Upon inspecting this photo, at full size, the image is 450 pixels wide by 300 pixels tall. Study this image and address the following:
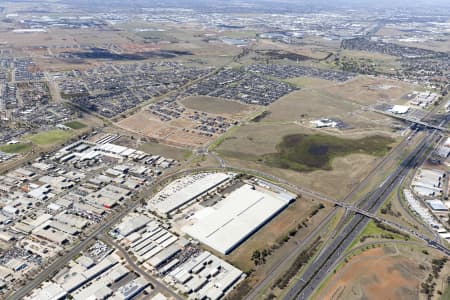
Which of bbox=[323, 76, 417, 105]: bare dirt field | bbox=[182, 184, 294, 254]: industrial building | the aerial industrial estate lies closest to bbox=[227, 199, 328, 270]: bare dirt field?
the aerial industrial estate

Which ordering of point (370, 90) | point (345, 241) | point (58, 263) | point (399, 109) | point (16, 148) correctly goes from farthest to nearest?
point (370, 90) < point (399, 109) < point (16, 148) < point (345, 241) < point (58, 263)

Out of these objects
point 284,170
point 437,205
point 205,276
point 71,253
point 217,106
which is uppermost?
point 217,106

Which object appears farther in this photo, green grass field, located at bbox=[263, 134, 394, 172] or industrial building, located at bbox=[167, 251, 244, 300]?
green grass field, located at bbox=[263, 134, 394, 172]

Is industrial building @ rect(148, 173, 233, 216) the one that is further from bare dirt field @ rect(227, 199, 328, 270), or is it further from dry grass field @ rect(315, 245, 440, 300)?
dry grass field @ rect(315, 245, 440, 300)

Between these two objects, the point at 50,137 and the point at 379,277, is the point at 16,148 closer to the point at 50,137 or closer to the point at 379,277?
the point at 50,137

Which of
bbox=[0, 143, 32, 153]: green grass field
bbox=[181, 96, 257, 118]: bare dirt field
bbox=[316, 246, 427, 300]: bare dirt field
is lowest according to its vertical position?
Result: bbox=[316, 246, 427, 300]: bare dirt field

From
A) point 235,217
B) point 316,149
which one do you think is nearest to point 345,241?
point 235,217

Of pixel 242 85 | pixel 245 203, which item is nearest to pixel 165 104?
pixel 242 85

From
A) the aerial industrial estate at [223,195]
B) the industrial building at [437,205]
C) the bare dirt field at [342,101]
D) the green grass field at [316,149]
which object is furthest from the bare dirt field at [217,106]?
the industrial building at [437,205]
